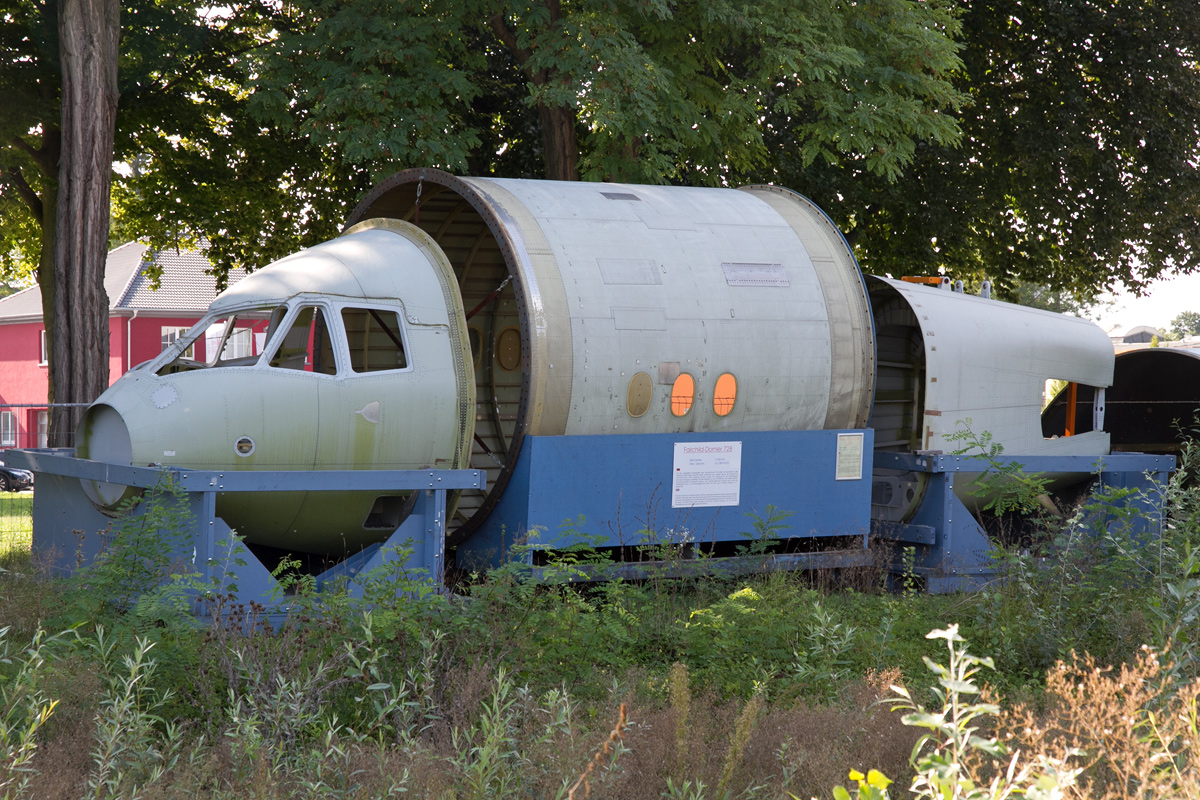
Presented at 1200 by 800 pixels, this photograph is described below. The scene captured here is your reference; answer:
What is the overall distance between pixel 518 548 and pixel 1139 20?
18.2 meters

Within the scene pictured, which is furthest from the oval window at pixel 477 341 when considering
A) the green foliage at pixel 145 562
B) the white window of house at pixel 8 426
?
the white window of house at pixel 8 426

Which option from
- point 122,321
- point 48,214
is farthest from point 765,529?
point 122,321

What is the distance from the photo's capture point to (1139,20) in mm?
→ 19938

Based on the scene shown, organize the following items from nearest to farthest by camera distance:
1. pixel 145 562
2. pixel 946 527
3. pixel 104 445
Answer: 1. pixel 145 562
2. pixel 104 445
3. pixel 946 527

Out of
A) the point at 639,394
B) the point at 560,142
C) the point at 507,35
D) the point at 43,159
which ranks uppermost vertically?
the point at 507,35

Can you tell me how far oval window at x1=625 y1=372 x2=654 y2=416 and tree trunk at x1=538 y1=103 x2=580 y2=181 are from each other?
731 centimetres

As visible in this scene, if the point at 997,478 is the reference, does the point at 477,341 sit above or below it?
above

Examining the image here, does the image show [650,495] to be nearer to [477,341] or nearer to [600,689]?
[600,689]

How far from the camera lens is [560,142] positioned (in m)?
15.6

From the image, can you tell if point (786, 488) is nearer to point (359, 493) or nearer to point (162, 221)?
point (359, 493)

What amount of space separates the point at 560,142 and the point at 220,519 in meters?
9.61

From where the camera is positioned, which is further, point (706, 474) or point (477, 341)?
point (477, 341)

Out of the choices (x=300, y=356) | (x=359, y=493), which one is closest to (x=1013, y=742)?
(x=359, y=493)

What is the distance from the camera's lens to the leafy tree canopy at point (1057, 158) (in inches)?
787
